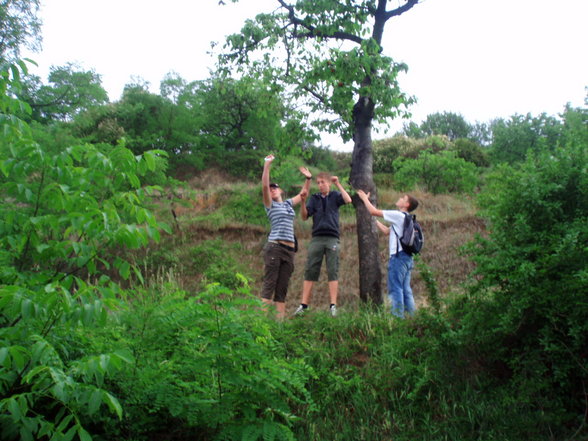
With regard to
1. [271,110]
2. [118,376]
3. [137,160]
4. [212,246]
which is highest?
[271,110]

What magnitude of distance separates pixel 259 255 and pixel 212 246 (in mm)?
1479

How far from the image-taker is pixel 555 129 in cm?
2247

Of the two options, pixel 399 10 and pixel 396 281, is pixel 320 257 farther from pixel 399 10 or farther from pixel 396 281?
pixel 399 10

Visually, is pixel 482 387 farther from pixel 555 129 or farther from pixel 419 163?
pixel 555 129

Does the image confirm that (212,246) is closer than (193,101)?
Yes

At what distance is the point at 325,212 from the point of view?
7812 millimetres

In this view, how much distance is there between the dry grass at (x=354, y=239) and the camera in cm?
1230

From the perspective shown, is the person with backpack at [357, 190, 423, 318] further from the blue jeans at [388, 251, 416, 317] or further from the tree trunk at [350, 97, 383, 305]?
Answer: the tree trunk at [350, 97, 383, 305]

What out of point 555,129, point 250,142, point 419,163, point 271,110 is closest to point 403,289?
point 271,110

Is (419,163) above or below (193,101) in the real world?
below

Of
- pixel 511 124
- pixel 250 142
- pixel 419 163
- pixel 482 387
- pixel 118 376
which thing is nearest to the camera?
pixel 118 376

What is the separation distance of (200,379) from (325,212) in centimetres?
415

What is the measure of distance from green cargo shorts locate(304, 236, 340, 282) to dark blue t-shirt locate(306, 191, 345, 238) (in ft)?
0.34

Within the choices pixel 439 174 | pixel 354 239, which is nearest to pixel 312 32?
pixel 354 239
